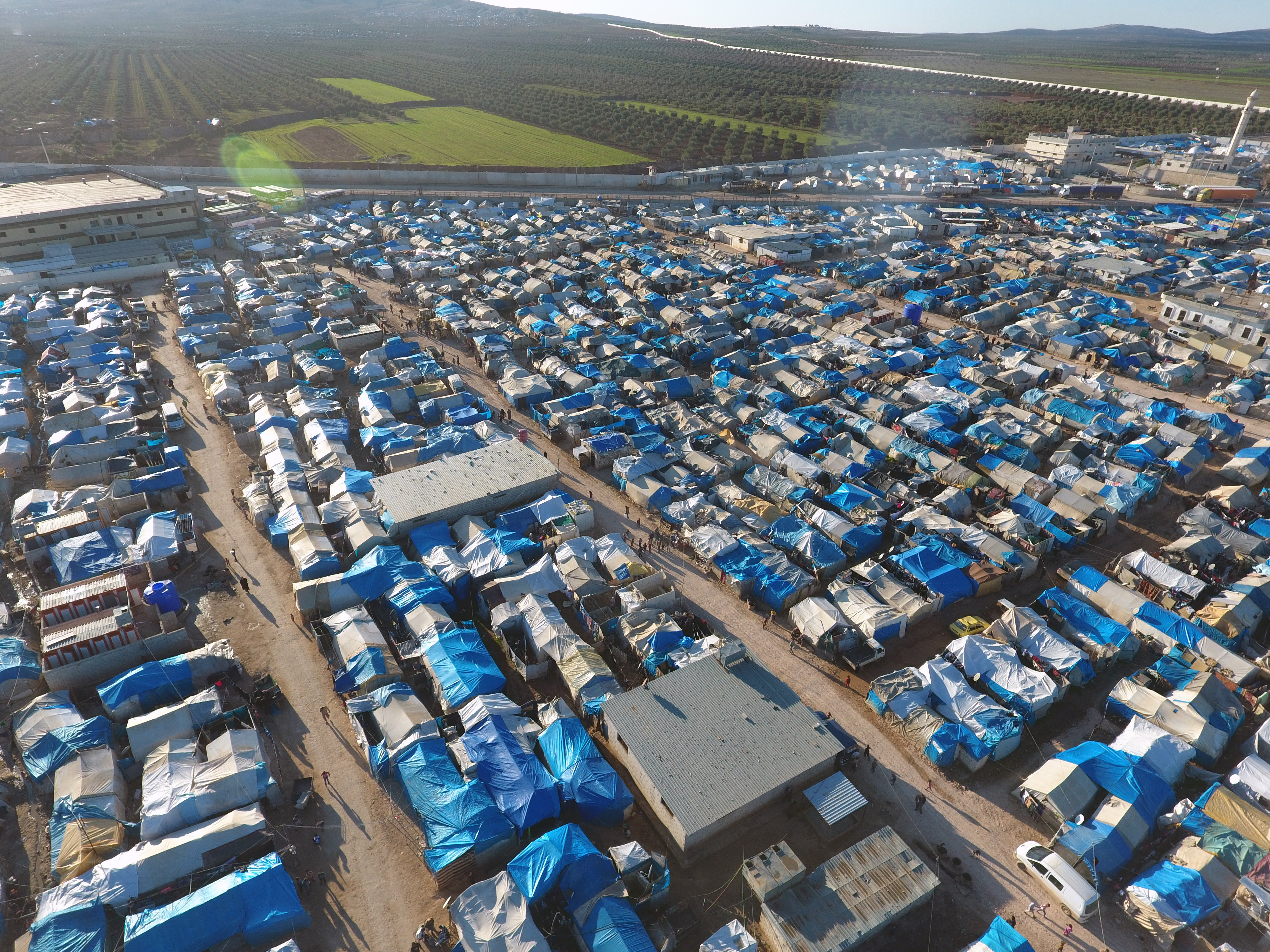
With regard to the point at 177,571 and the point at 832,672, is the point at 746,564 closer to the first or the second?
the point at 832,672

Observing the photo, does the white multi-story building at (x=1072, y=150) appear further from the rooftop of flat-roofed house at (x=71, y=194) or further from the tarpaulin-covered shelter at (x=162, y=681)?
the tarpaulin-covered shelter at (x=162, y=681)

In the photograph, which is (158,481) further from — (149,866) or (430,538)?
(149,866)

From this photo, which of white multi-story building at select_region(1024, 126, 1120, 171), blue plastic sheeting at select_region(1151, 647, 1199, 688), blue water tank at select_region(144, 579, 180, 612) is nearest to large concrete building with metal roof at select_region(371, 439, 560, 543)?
blue water tank at select_region(144, 579, 180, 612)

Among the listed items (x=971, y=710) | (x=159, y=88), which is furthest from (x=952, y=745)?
(x=159, y=88)

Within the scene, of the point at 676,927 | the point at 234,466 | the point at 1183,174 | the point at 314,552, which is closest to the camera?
the point at 676,927

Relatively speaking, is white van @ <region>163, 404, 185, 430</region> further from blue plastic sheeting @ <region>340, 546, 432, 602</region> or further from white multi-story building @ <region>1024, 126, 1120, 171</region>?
white multi-story building @ <region>1024, 126, 1120, 171</region>

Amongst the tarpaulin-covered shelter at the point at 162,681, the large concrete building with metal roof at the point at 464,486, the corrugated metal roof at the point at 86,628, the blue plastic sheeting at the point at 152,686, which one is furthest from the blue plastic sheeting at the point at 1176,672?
the corrugated metal roof at the point at 86,628

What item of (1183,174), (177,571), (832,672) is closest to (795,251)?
(832,672)
